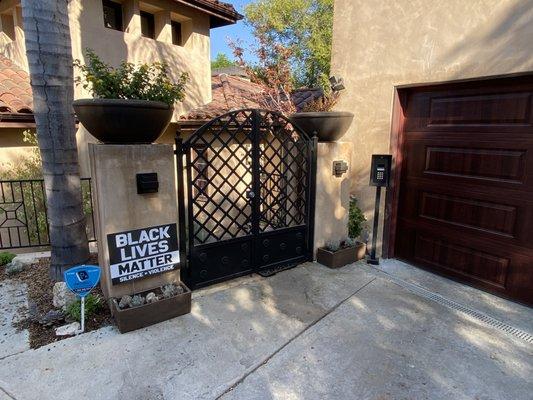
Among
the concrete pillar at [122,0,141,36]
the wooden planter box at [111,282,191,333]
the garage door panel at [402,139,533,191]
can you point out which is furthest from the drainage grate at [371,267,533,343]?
the concrete pillar at [122,0,141,36]

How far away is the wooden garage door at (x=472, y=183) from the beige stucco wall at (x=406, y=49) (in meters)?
0.25

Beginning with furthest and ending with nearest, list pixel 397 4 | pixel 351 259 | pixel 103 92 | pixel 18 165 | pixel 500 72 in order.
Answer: pixel 18 165
pixel 351 259
pixel 397 4
pixel 500 72
pixel 103 92

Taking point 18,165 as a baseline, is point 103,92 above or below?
above

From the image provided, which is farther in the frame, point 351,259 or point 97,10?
point 97,10

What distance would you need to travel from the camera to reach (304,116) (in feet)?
14.8

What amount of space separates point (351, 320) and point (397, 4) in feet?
13.4

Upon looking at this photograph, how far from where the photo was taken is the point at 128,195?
10.5 ft

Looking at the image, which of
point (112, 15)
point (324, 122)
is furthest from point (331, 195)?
point (112, 15)

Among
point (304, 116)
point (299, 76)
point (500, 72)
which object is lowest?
point (304, 116)

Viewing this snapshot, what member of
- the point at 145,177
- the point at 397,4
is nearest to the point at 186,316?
the point at 145,177

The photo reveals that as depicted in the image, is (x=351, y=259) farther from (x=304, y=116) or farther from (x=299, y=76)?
(x=299, y=76)

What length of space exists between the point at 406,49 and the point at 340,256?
295 centimetres

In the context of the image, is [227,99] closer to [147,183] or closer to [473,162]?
[147,183]

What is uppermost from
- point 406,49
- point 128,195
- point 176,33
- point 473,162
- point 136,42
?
point 176,33
